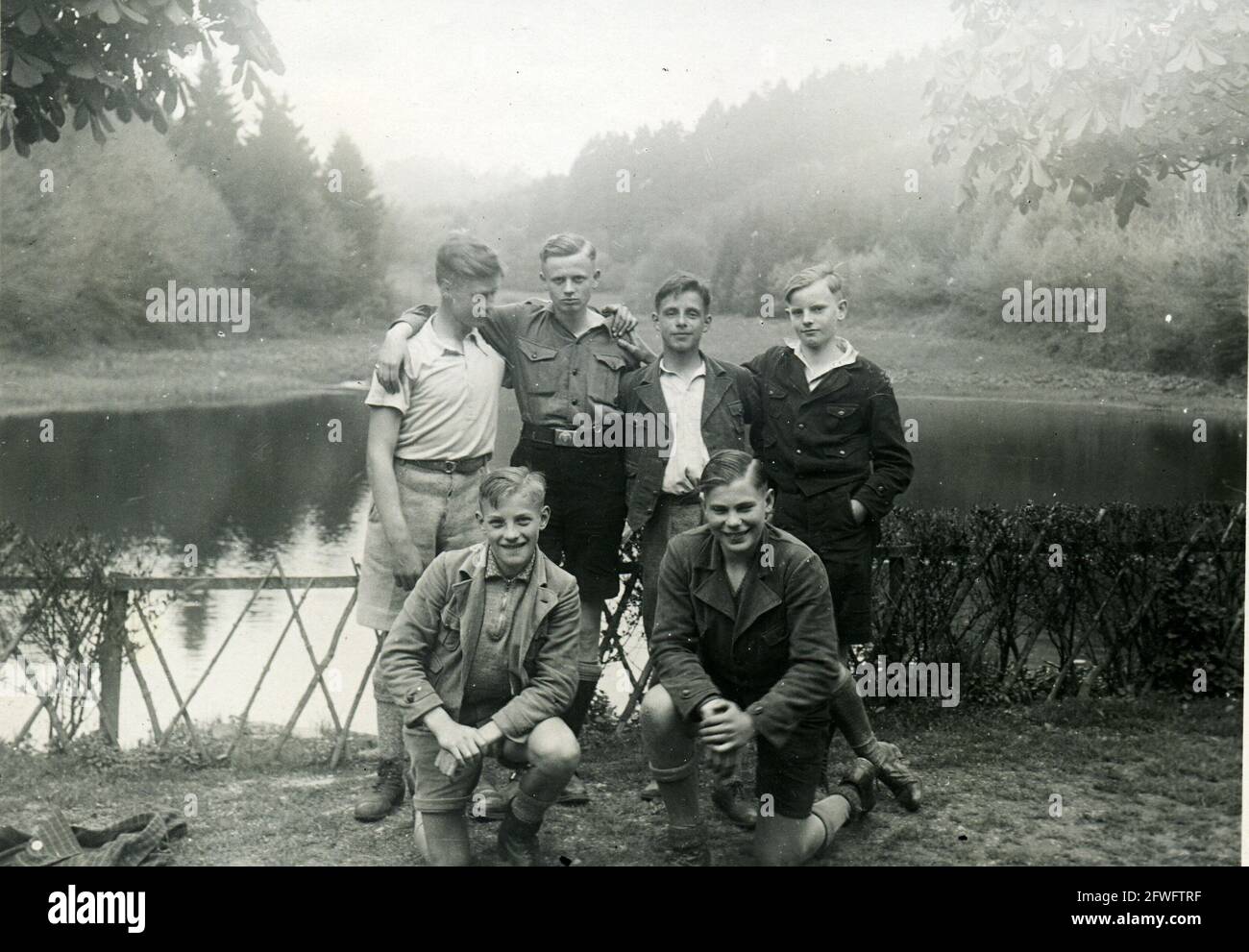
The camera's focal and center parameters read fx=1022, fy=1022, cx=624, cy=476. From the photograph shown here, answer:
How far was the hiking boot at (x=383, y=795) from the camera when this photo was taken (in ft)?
12.1

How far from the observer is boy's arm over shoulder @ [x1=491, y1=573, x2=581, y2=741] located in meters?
3.13

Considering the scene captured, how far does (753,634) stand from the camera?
129 inches

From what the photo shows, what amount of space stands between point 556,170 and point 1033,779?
3.21 metres

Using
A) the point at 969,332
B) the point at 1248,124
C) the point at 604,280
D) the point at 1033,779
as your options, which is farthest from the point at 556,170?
the point at 1033,779

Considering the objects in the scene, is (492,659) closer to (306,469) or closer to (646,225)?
(306,469)

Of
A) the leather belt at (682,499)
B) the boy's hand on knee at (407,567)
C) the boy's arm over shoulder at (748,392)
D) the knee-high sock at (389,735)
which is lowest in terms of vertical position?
the knee-high sock at (389,735)

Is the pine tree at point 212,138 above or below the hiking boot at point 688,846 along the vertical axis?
above

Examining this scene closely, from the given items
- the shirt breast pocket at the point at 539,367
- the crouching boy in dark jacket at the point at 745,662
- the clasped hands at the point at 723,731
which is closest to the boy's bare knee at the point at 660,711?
the crouching boy in dark jacket at the point at 745,662

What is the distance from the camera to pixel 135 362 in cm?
473

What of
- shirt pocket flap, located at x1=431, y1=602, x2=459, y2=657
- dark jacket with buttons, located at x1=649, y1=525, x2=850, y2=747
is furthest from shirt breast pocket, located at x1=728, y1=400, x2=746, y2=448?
shirt pocket flap, located at x1=431, y1=602, x2=459, y2=657

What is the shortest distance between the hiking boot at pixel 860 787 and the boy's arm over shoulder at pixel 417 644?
4.86 ft

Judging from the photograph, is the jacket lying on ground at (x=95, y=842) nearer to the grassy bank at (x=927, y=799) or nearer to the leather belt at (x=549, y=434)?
the grassy bank at (x=927, y=799)

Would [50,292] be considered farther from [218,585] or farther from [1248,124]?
[1248,124]

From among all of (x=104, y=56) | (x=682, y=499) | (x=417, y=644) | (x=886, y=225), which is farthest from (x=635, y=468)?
(x=104, y=56)
